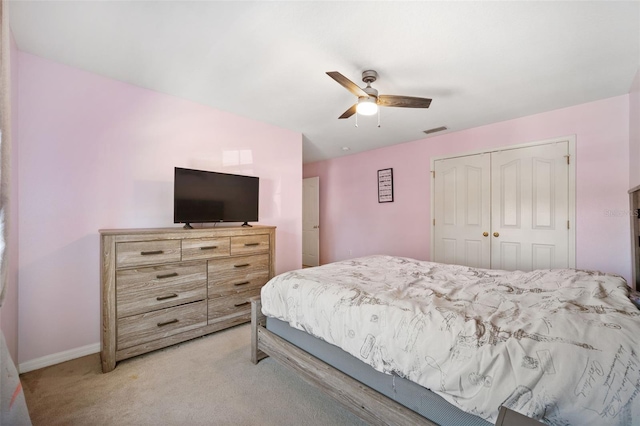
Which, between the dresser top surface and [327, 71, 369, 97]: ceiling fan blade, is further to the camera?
the dresser top surface

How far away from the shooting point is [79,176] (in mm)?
2307

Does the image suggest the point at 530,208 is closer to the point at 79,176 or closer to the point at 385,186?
the point at 385,186

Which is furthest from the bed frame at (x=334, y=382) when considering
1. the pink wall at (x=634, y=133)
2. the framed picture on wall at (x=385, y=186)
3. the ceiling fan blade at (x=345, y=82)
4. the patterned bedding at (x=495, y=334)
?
the framed picture on wall at (x=385, y=186)

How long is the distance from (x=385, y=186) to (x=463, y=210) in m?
1.34

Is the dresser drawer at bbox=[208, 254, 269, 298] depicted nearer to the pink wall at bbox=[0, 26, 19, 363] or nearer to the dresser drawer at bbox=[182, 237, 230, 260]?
the dresser drawer at bbox=[182, 237, 230, 260]

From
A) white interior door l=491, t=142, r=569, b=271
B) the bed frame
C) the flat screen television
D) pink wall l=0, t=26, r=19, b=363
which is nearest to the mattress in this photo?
the bed frame

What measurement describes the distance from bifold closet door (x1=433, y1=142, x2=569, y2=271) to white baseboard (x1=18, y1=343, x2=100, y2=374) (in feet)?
13.9

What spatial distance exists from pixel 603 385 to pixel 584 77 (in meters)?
2.70

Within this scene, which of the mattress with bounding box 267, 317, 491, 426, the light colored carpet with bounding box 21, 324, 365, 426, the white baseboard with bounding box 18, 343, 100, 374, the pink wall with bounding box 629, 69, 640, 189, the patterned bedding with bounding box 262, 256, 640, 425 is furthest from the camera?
the pink wall with bounding box 629, 69, 640, 189

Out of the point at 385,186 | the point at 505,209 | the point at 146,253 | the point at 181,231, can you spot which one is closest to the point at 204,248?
the point at 181,231

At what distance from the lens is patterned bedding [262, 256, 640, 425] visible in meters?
0.95

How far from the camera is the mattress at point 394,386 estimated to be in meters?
1.18

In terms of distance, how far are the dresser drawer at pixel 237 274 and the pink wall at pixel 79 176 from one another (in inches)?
30.6

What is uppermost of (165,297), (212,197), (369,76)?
(369,76)
